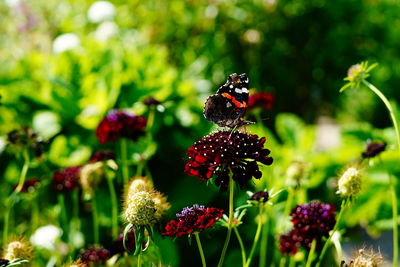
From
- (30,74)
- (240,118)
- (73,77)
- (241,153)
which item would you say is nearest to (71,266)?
(241,153)

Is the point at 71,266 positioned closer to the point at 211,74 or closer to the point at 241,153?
the point at 241,153

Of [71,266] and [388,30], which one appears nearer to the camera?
[71,266]

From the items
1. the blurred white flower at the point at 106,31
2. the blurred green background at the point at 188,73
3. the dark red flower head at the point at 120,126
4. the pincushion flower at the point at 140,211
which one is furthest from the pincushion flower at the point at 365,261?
the blurred white flower at the point at 106,31

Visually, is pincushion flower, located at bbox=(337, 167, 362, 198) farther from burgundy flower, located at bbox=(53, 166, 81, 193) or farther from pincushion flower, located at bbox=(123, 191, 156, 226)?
burgundy flower, located at bbox=(53, 166, 81, 193)

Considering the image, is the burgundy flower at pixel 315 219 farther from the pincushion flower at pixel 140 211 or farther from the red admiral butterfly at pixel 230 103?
the pincushion flower at pixel 140 211

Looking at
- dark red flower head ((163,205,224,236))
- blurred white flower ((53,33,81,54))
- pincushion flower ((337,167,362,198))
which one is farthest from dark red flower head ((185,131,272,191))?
blurred white flower ((53,33,81,54))
